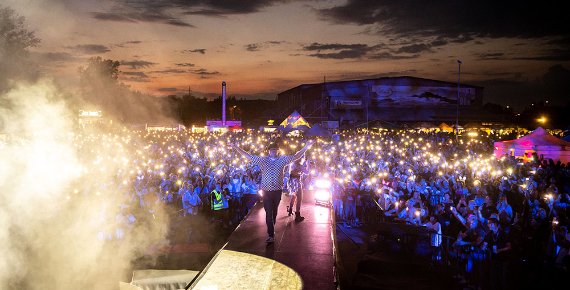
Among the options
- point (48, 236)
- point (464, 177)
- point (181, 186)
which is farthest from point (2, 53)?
point (464, 177)

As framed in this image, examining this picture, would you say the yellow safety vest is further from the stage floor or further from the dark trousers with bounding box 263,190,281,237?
the dark trousers with bounding box 263,190,281,237

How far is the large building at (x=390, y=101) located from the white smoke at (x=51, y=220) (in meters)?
36.8

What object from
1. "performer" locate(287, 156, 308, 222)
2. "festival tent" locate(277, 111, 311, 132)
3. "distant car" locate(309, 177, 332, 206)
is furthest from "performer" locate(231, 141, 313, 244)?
"festival tent" locate(277, 111, 311, 132)

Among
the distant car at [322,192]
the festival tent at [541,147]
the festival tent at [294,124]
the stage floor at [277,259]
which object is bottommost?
the stage floor at [277,259]

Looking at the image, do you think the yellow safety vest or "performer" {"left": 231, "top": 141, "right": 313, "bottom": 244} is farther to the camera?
the yellow safety vest

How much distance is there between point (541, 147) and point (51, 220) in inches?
728

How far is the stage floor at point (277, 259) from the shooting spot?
5.08m

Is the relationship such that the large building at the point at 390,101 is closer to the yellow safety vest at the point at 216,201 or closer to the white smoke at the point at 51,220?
the yellow safety vest at the point at 216,201

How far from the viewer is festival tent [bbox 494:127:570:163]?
17.4 m

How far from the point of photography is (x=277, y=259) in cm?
571

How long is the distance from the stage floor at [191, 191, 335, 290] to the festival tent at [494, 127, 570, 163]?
14.4 m

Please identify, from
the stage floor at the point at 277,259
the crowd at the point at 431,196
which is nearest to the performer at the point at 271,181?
the stage floor at the point at 277,259

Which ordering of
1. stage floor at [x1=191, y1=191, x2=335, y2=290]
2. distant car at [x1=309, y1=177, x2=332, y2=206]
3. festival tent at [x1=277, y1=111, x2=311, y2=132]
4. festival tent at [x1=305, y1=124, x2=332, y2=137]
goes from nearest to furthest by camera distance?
stage floor at [x1=191, y1=191, x2=335, y2=290] < distant car at [x1=309, y1=177, x2=332, y2=206] < festival tent at [x1=305, y1=124, x2=332, y2=137] < festival tent at [x1=277, y1=111, x2=311, y2=132]

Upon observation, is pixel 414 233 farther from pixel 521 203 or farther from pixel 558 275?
pixel 521 203
